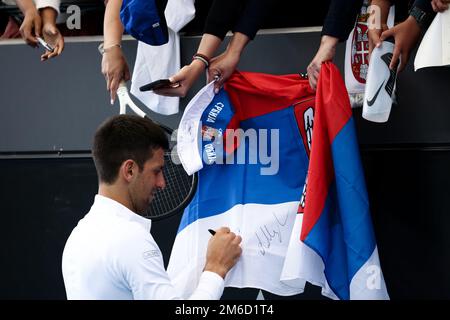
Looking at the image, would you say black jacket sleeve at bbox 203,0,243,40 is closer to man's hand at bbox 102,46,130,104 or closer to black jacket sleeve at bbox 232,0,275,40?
black jacket sleeve at bbox 232,0,275,40

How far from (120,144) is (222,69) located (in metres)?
0.75

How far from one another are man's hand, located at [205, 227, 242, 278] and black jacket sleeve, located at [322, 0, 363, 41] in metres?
0.83

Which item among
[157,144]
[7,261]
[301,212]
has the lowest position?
[7,261]

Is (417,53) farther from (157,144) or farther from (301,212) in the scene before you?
(157,144)

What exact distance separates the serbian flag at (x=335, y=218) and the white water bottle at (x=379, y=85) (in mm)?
90

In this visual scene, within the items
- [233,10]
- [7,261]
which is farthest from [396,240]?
[7,261]

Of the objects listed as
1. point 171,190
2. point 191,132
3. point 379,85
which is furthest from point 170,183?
point 379,85

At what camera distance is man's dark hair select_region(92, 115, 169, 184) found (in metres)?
2.58

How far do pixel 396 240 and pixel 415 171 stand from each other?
273mm

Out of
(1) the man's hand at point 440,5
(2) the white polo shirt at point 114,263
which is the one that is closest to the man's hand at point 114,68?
(2) the white polo shirt at point 114,263

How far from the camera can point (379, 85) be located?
310cm

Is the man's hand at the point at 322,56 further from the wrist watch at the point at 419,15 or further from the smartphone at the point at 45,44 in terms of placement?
the smartphone at the point at 45,44

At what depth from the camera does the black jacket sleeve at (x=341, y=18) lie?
10.3 feet

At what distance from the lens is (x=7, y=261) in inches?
157
